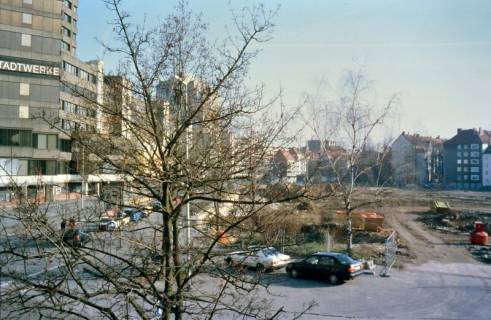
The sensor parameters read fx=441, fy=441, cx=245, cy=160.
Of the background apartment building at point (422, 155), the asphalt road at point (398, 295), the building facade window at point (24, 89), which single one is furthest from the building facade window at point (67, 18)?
the background apartment building at point (422, 155)

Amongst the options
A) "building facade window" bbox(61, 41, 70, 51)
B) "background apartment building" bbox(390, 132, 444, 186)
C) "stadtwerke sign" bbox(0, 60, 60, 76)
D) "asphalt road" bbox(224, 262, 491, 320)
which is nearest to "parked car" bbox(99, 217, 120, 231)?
"asphalt road" bbox(224, 262, 491, 320)

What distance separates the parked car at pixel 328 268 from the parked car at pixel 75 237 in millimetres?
13620

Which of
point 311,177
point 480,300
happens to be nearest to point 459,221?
A: point 480,300

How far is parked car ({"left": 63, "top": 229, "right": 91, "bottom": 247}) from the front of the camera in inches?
240

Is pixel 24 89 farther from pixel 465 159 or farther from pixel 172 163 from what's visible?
pixel 465 159

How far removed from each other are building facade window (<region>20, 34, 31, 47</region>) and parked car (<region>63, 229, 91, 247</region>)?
45924mm

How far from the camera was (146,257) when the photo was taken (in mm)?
6051

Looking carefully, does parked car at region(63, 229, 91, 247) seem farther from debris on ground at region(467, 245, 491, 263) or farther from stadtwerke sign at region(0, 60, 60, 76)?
stadtwerke sign at region(0, 60, 60, 76)

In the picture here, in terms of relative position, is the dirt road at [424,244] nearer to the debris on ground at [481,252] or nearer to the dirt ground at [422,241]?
the dirt ground at [422,241]

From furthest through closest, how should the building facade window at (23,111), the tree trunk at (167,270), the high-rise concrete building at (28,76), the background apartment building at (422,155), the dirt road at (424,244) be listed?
the background apartment building at (422,155), the building facade window at (23,111), the high-rise concrete building at (28,76), the dirt road at (424,244), the tree trunk at (167,270)

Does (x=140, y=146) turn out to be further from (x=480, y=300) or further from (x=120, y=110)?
(x=480, y=300)

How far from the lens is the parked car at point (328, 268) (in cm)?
Result: 1819

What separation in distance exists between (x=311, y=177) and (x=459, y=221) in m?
37.8

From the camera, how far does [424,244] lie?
93.8ft
